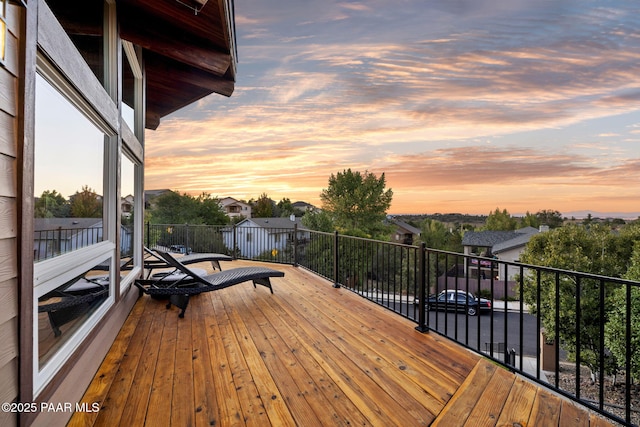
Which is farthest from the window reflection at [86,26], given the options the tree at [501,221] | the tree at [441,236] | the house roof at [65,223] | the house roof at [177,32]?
the tree at [501,221]

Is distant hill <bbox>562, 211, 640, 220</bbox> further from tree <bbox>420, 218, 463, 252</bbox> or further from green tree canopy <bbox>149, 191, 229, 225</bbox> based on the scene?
green tree canopy <bbox>149, 191, 229, 225</bbox>

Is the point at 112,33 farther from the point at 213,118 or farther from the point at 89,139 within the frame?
the point at 213,118

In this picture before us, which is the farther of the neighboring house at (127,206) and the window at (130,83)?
the window at (130,83)

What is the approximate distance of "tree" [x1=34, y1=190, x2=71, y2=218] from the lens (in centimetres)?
147

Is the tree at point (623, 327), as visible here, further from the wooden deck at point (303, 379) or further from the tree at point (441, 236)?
the tree at point (441, 236)

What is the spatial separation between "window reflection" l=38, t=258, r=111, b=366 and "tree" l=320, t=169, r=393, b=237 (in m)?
31.9

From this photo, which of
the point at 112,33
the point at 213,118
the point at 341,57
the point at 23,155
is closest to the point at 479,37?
the point at 341,57

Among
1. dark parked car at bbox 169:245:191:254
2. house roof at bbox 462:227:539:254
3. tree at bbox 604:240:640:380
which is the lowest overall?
tree at bbox 604:240:640:380

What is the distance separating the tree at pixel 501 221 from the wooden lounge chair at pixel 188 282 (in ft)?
157

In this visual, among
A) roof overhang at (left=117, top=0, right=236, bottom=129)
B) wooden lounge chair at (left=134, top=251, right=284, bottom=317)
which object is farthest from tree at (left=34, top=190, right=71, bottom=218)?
wooden lounge chair at (left=134, top=251, right=284, bottom=317)

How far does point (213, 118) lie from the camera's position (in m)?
8.89

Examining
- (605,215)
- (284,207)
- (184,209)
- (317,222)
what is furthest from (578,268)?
(284,207)

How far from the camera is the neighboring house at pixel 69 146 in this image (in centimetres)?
112

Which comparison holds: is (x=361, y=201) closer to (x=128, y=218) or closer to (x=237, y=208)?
(x=237, y=208)
